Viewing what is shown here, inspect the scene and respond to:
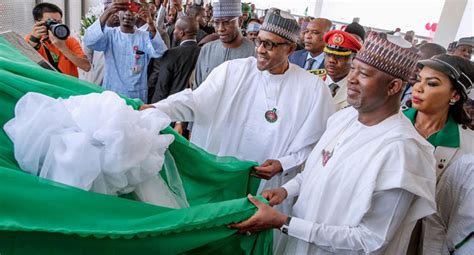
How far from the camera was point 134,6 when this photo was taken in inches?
110

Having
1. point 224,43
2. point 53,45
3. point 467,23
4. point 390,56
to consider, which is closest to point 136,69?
point 53,45

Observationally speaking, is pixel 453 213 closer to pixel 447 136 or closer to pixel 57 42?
pixel 447 136

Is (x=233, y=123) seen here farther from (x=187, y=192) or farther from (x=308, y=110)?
(x=187, y=192)

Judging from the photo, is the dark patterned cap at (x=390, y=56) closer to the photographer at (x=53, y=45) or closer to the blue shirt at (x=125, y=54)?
the photographer at (x=53, y=45)

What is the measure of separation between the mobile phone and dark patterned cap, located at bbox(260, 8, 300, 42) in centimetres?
140

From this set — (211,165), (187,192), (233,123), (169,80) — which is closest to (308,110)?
(233,123)

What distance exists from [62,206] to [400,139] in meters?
1.03

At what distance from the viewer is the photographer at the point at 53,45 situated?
2.21 metres

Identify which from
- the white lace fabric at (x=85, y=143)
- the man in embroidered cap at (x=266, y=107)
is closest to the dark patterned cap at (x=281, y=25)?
the man in embroidered cap at (x=266, y=107)

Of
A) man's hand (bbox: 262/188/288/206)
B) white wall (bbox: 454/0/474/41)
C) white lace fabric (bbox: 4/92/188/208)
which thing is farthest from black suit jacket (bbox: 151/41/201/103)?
white wall (bbox: 454/0/474/41)

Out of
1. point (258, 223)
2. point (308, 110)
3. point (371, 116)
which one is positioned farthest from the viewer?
point (308, 110)

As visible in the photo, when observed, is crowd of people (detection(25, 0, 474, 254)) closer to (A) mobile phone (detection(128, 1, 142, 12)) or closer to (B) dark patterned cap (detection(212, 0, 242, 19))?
(B) dark patterned cap (detection(212, 0, 242, 19))

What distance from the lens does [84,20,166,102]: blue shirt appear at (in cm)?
287

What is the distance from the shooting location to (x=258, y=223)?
1.13m
